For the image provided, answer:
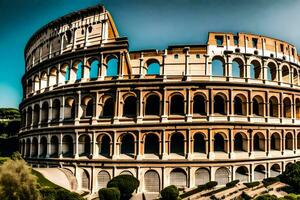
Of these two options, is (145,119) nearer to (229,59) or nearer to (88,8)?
(229,59)

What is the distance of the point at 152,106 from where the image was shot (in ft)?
92.5

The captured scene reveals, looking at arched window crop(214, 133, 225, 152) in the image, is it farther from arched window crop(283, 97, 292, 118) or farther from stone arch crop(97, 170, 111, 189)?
stone arch crop(97, 170, 111, 189)

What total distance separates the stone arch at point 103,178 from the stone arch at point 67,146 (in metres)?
4.31

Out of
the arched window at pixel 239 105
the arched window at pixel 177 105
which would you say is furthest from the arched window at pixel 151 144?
the arched window at pixel 239 105

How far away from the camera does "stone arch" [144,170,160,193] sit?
84.0 feet

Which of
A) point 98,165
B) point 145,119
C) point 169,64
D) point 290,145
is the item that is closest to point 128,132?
point 145,119

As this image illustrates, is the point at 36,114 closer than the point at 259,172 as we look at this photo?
No

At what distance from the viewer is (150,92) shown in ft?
88.5

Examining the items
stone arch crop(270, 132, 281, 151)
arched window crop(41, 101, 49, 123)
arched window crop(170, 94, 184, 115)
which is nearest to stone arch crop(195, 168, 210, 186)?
arched window crop(170, 94, 184, 115)

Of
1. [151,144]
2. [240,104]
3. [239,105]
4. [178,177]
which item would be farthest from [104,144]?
[240,104]

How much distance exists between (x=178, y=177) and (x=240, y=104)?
10276 mm

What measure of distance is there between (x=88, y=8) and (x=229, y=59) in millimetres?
15986

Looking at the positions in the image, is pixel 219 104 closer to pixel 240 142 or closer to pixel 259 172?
pixel 240 142

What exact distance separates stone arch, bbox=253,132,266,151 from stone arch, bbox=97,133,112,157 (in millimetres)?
15176
